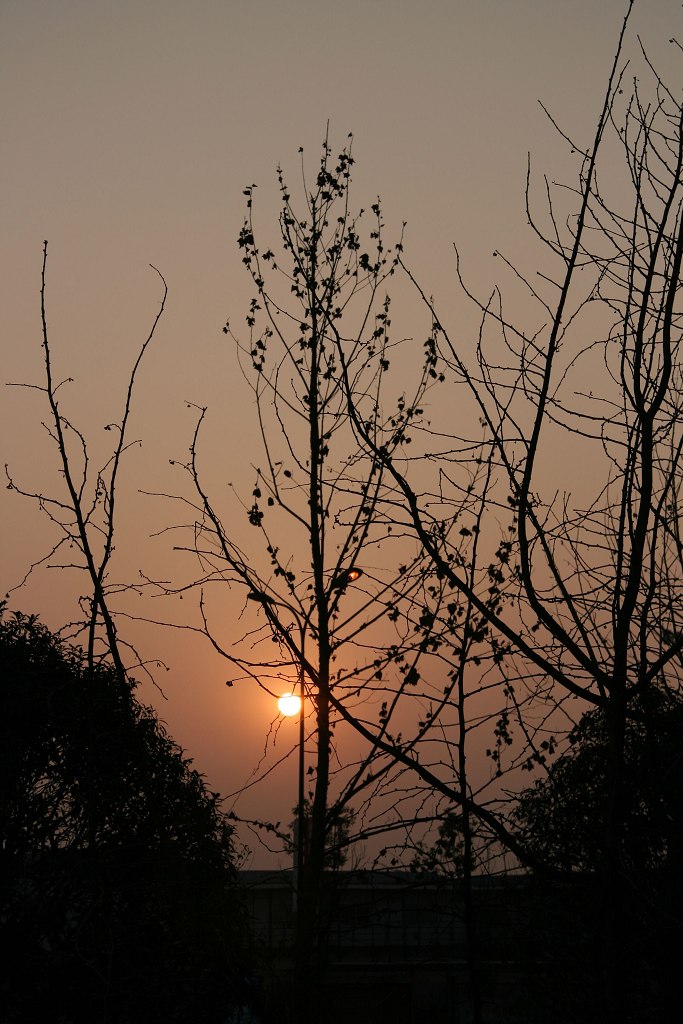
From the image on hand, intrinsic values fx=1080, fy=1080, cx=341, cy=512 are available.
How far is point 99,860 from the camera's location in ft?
23.2

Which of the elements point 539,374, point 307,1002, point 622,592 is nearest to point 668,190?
point 539,374

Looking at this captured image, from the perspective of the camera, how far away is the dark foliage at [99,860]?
6.98 m

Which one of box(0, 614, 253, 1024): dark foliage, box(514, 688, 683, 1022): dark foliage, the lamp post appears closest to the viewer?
box(514, 688, 683, 1022): dark foliage

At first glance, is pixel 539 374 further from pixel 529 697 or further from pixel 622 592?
pixel 529 697

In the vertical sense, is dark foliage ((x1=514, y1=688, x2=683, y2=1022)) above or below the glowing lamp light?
below

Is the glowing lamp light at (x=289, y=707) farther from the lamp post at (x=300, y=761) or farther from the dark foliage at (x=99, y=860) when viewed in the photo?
the dark foliage at (x=99, y=860)

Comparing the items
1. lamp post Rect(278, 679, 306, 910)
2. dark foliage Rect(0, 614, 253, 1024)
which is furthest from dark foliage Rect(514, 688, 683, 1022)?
dark foliage Rect(0, 614, 253, 1024)

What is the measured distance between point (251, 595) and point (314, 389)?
302cm

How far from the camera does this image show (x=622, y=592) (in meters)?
3.59

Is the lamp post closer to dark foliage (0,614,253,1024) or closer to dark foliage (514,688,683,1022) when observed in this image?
dark foliage (0,614,253,1024)

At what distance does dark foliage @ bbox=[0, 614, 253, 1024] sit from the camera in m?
6.98

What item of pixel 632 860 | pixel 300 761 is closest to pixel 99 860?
pixel 300 761

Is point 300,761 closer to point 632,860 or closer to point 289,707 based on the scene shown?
point 289,707

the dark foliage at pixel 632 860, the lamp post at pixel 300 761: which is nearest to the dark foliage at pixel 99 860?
the lamp post at pixel 300 761
